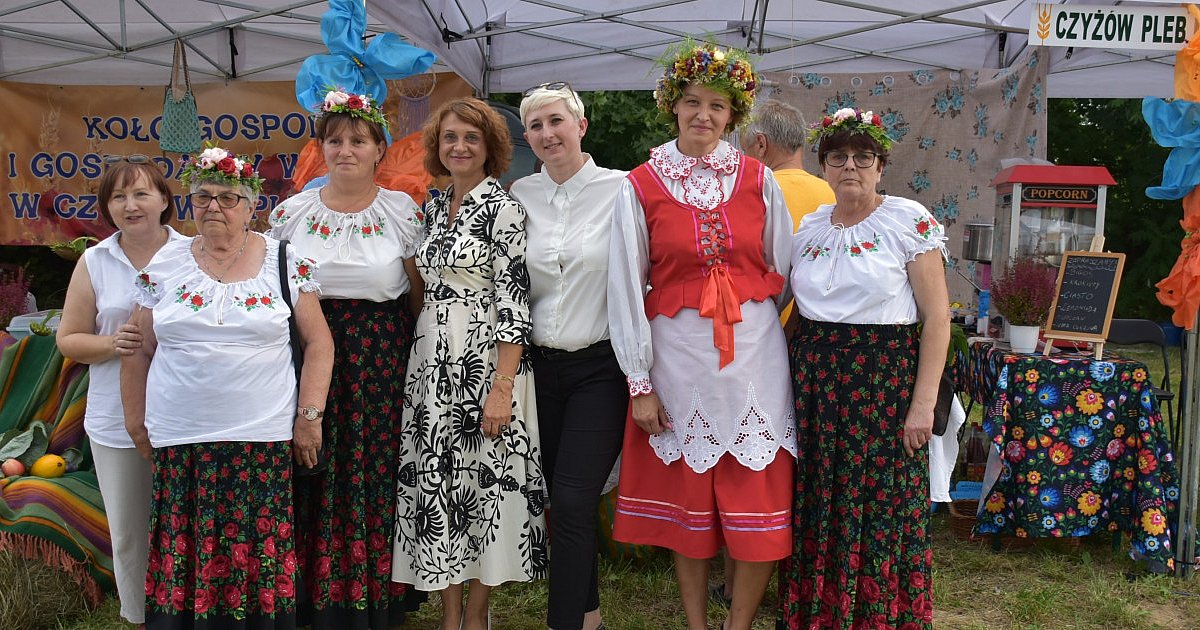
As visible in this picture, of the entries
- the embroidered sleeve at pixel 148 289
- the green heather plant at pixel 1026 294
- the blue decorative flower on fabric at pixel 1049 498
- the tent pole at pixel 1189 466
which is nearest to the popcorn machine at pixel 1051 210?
the green heather plant at pixel 1026 294

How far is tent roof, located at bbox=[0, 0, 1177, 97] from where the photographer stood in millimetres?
6070

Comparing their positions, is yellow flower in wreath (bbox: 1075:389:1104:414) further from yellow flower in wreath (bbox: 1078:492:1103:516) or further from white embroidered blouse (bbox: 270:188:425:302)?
white embroidered blouse (bbox: 270:188:425:302)

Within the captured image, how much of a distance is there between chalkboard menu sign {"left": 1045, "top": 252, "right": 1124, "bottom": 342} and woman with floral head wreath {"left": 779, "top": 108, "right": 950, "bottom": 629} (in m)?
1.58

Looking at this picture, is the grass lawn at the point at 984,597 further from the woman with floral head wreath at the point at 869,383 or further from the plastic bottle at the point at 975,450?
the plastic bottle at the point at 975,450

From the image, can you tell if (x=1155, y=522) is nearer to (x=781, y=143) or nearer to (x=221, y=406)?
(x=781, y=143)

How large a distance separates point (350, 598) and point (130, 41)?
5.14 m

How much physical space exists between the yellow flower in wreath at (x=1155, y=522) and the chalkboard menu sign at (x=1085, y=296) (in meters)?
0.76

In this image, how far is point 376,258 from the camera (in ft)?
9.27

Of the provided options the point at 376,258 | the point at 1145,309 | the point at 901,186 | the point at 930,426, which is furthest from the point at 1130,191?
the point at 376,258

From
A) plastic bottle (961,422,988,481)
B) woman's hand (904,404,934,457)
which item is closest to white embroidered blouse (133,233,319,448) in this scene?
woman's hand (904,404,934,457)

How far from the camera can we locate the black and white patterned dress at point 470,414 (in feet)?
9.07

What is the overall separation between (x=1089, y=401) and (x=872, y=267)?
185 centimetres

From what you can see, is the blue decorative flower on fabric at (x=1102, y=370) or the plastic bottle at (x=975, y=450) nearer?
the blue decorative flower on fabric at (x=1102, y=370)

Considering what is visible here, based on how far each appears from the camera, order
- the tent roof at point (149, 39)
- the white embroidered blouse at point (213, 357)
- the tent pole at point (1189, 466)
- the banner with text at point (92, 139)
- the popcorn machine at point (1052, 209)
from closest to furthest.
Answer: the white embroidered blouse at point (213, 357), the tent pole at point (1189, 466), the popcorn machine at point (1052, 209), the tent roof at point (149, 39), the banner with text at point (92, 139)
